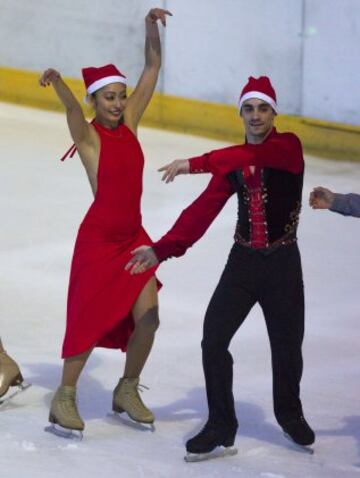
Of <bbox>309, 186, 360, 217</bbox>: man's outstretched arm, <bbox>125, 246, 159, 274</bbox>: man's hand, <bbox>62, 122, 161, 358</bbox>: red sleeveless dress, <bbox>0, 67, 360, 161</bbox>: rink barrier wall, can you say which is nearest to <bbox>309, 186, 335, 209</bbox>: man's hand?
<bbox>309, 186, 360, 217</bbox>: man's outstretched arm

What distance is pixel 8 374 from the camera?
7871 millimetres

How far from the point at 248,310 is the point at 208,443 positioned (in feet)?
1.92

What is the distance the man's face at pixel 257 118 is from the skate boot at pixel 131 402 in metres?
1.34

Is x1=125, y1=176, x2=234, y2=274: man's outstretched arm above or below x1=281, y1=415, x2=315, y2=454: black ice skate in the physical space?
above

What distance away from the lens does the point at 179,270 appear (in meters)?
10.4

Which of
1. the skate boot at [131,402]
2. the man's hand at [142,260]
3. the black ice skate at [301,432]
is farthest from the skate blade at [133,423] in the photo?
the man's hand at [142,260]

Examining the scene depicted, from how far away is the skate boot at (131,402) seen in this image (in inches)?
298

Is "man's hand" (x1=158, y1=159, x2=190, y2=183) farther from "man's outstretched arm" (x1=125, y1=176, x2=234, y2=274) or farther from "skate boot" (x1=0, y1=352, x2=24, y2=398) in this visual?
Answer: "skate boot" (x1=0, y1=352, x2=24, y2=398)

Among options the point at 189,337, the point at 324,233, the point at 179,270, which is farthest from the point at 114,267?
the point at 324,233

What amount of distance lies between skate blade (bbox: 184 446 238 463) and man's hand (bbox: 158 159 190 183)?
4.04ft

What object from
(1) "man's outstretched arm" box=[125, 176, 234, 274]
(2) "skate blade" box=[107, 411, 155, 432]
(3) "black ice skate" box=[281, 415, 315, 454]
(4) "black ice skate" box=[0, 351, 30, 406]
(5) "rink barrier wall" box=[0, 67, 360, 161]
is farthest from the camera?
(5) "rink barrier wall" box=[0, 67, 360, 161]

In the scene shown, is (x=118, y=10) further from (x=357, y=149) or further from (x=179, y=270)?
(x=179, y=270)

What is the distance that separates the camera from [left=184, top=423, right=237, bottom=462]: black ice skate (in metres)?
7.15

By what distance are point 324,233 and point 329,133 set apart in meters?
2.19
